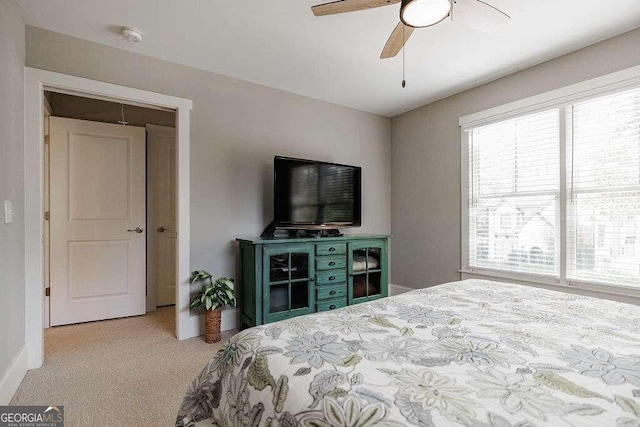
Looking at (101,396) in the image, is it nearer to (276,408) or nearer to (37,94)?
(276,408)

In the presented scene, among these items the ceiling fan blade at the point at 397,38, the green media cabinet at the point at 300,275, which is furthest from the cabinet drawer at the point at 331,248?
the ceiling fan blade at the point at 397,38

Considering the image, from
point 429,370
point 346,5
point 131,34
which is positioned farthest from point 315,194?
point 429,370

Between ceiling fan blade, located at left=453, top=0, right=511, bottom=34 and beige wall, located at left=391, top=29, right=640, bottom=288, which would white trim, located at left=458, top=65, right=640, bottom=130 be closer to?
beige wall, located at left=391, top=29, right=640, bottom=288

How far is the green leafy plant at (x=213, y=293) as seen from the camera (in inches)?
106

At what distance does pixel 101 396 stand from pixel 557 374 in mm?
2292

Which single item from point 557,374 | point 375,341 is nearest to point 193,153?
point 375,341

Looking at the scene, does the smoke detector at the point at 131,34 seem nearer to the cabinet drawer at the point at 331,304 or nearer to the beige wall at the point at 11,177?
the beige wall at the point at 11,177

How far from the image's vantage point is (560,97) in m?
2.69

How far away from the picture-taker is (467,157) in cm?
342

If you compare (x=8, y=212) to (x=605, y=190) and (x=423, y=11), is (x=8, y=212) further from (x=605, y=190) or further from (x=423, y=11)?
(x=605, y=190)

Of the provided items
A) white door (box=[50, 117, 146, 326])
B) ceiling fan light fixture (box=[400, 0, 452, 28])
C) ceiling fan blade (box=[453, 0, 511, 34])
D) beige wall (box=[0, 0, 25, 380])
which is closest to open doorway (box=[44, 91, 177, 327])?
white door (box=[50, 117, 146, 326])

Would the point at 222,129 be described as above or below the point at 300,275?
above

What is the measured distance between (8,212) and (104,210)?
1.61m

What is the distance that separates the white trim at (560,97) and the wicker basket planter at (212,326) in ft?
10.4
